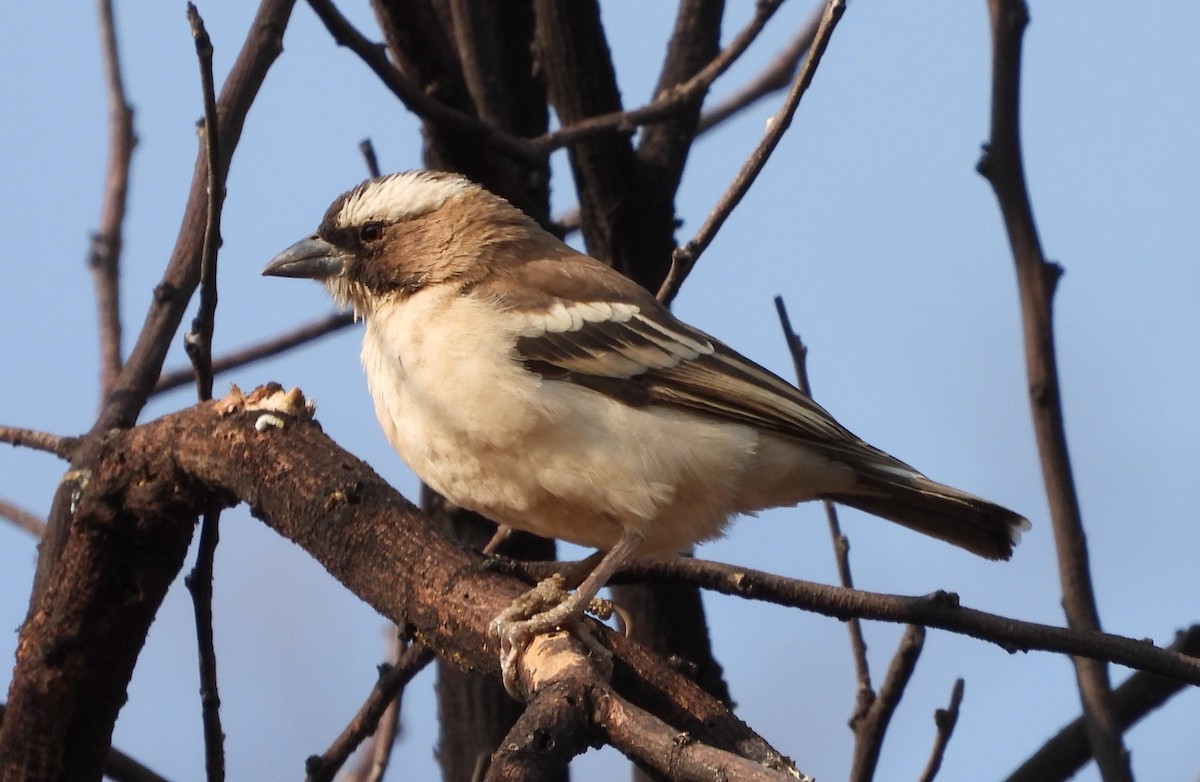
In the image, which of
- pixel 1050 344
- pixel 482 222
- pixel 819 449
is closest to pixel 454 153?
pixel 482 222

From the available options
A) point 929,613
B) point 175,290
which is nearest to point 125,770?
point 175,290

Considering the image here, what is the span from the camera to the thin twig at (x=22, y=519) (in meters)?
5.34

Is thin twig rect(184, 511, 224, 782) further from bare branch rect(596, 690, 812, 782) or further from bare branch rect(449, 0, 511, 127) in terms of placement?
bare branch rect(449, 0, 511, 127)

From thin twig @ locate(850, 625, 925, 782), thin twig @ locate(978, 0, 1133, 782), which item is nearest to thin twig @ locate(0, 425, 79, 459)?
thin twig @ locate(850, 625, 925, 782)

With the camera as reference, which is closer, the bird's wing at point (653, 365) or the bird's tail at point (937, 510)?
the bird's wing at point (653, 365)

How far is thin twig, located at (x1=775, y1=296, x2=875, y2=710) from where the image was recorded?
15.3 feet

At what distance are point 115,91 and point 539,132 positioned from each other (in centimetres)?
209

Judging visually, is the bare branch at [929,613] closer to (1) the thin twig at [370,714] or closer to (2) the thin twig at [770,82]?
(1) the thin twig at [370,714]

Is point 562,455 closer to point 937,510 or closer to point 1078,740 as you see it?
point 937,510

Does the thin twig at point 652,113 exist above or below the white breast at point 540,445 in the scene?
above

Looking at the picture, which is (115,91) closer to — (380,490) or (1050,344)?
(380,490)

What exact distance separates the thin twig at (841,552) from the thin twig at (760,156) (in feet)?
1.65

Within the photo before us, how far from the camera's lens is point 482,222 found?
567 centimetres

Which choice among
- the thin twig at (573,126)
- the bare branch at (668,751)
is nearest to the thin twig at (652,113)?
the thin twig at (573,126)
